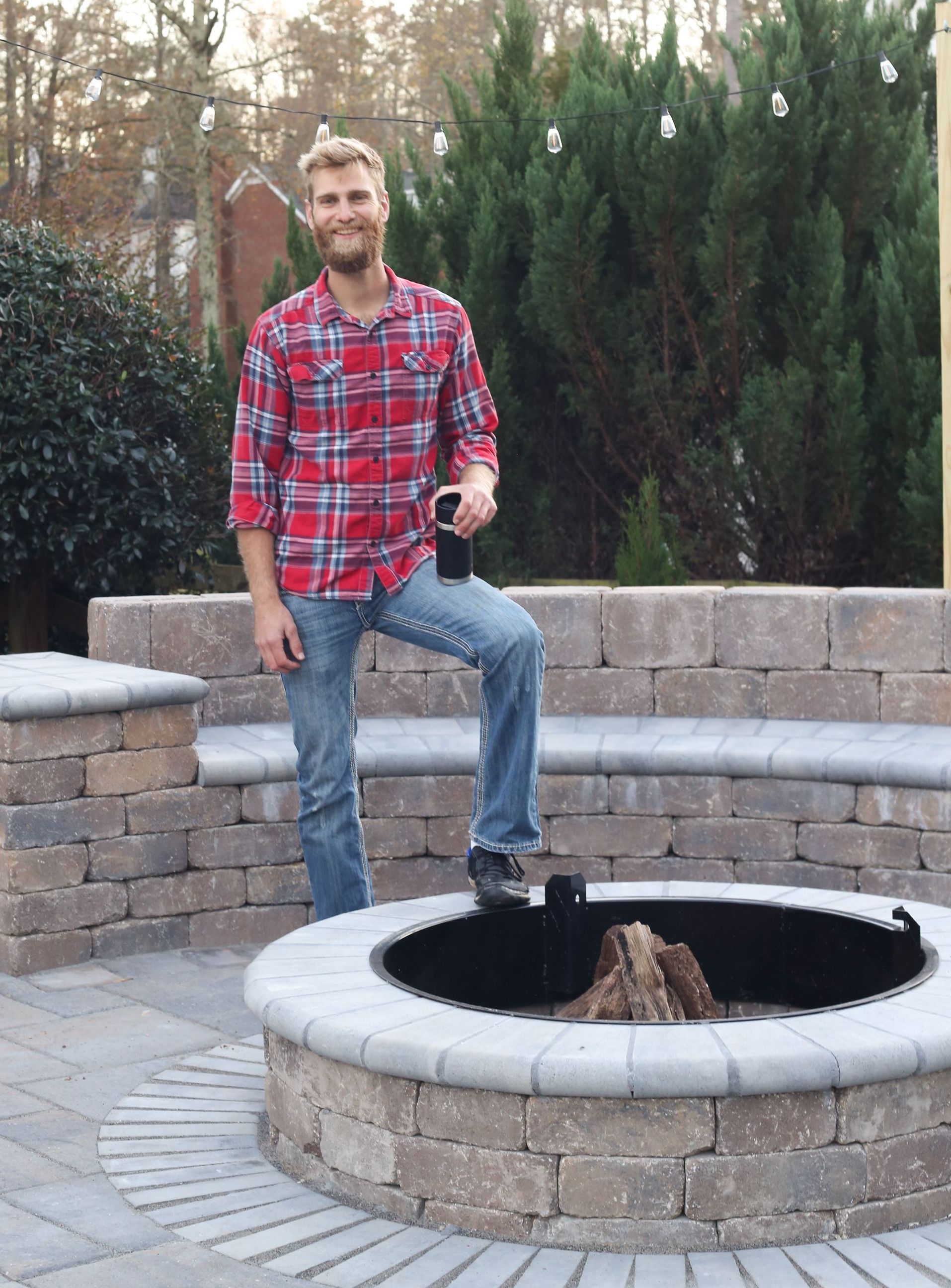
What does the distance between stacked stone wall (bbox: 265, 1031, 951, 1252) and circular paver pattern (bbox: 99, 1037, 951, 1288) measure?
0.04 m

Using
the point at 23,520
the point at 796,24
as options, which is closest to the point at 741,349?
the point at 796,24

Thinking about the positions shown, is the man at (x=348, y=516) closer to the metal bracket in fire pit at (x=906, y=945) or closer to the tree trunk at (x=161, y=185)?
the metal bracket in fire pit at (x=906, y=945)

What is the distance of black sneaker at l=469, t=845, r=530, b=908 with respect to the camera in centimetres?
362

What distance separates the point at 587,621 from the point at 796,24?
409 centimetres

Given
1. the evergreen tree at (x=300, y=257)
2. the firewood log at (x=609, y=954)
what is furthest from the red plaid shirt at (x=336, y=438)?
the evergreen tree at (x=300, y=257)

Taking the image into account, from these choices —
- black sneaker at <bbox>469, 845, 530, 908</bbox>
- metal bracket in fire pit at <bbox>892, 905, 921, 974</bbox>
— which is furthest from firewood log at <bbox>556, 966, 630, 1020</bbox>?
metal bracket in fire pit at <bbox>892, 905, 921, 974</bbox>

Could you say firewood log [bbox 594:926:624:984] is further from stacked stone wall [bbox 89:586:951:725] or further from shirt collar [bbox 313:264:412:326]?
stacked stone wall [bbox 89:586:951:725]

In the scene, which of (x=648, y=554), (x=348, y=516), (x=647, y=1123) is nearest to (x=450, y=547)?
(x=348, y=516)

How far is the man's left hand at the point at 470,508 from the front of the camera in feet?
11.6

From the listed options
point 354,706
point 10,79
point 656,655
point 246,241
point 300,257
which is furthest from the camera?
point 246,241

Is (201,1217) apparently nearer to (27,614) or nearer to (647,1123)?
(647,1123)

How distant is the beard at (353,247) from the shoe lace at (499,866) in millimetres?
1447

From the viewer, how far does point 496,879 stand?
366cm

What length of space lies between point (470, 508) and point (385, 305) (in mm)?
629
